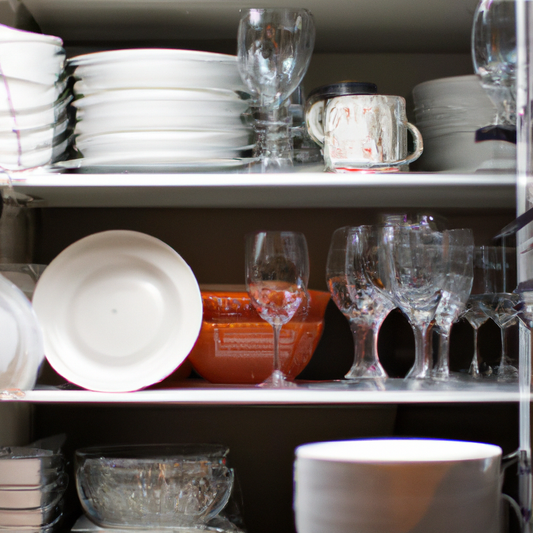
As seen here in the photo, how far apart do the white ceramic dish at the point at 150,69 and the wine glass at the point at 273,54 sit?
55 mm

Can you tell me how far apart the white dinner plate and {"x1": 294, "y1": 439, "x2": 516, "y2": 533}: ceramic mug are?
325 millimetres

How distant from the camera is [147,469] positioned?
38.6 inches

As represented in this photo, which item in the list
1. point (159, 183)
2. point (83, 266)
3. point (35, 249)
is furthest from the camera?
point (35, 249)

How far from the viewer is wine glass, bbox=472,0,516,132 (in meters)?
0.79

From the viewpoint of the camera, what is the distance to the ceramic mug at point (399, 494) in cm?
77

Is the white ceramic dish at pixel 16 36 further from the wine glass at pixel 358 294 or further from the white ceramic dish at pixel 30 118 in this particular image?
the wine glass at pixel 358 294

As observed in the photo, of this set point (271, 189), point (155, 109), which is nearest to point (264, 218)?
point (271, 189)

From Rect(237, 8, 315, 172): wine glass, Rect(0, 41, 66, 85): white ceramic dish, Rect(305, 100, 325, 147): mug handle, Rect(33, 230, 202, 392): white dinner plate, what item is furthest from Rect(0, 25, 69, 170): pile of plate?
Rect(305, 100, 325, 147): mug handle

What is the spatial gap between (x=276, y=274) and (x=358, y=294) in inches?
6.5

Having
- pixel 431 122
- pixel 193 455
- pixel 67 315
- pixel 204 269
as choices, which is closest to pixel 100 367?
pixel 67 315

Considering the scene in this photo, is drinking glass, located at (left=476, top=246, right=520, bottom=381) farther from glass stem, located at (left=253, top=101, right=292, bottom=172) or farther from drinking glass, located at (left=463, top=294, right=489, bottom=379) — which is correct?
glass stem, located at (left=253, top=101, right=292, bottom=172)

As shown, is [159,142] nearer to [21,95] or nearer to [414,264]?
[21,95]

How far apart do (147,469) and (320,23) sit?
87 centimetres

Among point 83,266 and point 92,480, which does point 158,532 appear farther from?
point 83,266
